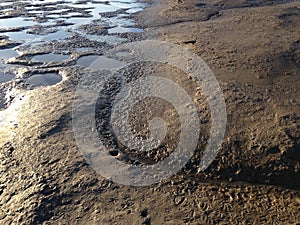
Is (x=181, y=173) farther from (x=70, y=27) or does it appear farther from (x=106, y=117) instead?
(x=70, y=27)

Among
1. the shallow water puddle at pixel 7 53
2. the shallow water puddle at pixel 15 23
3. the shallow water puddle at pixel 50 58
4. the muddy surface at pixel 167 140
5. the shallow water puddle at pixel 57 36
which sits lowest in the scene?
the muddy surface at pixel 167 140

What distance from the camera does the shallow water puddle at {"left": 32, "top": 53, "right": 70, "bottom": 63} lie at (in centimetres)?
457

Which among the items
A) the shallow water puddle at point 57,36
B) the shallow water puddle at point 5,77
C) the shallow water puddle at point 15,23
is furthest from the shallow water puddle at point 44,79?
the shallow water puddle at point 15,23

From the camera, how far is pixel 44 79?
13.1 ft

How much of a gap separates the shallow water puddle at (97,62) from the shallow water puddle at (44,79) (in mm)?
414

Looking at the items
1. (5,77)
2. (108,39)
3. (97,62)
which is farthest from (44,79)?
(108,39)

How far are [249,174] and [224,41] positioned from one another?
2554 millimetres

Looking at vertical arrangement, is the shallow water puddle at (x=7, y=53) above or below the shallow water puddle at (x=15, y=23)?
below

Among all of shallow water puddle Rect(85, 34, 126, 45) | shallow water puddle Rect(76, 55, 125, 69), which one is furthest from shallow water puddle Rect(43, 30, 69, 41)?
shallow water puddle Rect(76, 55, 125, 69)

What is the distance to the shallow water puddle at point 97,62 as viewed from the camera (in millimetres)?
4238

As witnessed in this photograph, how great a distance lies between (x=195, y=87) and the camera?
334 cm

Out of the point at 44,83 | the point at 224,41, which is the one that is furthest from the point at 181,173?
the point at 224,41

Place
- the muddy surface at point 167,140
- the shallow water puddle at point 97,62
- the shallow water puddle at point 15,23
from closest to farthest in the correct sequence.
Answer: the muddy surface at point 167,140, the shallow water puddle at point 97,62, the shallow water puddle at point 15,23

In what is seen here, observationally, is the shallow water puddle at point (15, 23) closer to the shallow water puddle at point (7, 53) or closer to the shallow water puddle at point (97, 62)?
the shallow water puddle at point (7, 53)
